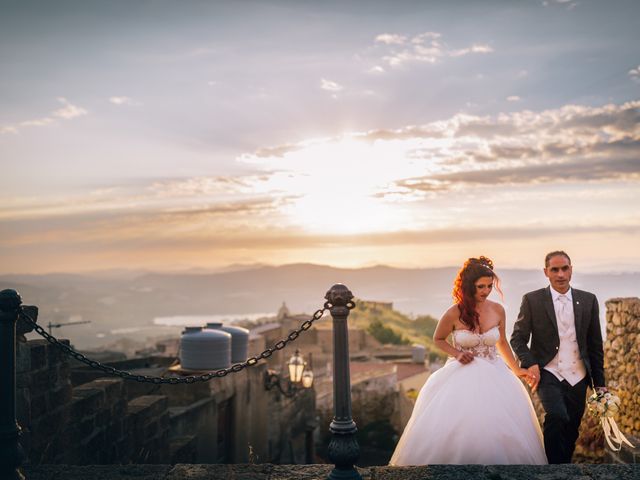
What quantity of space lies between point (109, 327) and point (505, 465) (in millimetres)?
183905

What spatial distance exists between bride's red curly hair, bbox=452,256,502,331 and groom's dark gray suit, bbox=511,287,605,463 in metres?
0.47

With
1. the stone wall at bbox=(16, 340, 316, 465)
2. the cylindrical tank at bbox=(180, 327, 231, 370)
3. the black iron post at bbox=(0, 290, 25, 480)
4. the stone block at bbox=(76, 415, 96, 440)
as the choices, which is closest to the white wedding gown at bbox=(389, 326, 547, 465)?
the stone wall at bbox=(16, 340, 316, 465)

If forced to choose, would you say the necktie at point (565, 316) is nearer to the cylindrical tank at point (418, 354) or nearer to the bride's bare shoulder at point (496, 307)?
the bride's bare shoulder at point (496, 307)

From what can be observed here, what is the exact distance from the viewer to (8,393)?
4.60 meters

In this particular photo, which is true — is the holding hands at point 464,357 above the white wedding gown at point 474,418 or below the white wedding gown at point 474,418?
above

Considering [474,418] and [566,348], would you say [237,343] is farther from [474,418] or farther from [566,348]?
[474,418]

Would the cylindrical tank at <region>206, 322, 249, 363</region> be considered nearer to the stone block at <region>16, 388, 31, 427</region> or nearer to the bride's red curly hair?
the stone block at <region>16, 388, 31, 427</region>

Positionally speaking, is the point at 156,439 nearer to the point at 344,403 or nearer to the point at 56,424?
the point at 56,424

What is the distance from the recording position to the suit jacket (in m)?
5.72

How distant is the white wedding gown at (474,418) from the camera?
16.7ft

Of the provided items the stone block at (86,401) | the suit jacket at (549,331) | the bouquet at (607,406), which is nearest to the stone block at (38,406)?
the stone block at (86,401)

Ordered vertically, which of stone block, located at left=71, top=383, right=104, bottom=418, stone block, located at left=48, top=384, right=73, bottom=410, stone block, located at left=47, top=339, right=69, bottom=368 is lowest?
stone block, located at left=71, top=383, right=104, bottom=418

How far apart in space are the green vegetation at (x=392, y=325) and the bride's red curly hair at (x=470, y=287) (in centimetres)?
4725

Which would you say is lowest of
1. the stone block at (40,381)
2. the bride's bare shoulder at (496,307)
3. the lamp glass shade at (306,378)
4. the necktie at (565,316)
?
the lamp glass shade at (306,378)
